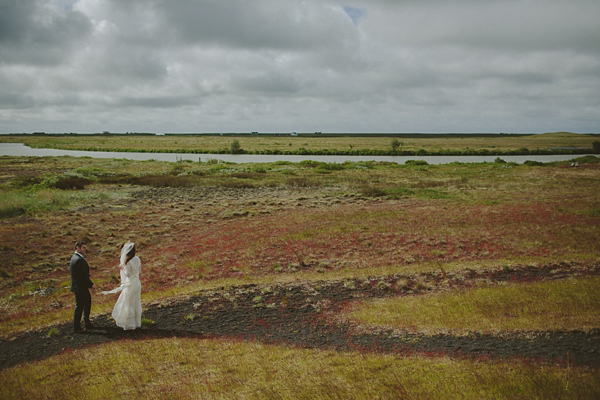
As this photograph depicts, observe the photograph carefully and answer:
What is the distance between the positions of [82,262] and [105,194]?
36151 mm

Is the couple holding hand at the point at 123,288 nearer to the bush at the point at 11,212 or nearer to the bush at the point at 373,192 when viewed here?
the bush at the point at 11,212

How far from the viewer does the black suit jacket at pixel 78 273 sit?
36.8 ft

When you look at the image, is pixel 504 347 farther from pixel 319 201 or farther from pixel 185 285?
pixel 319 201

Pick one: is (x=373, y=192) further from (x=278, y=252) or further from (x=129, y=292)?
(x=129, y=292)

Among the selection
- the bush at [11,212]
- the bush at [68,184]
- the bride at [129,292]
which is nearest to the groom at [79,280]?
the bride at [129,292]

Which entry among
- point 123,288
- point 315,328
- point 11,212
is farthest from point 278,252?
point 11,212

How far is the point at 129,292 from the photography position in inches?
455

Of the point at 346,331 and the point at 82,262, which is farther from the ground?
the point at 82,262

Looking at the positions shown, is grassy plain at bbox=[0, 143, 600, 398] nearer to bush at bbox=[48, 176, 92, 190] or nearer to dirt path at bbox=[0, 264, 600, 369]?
bush at bbox=[48, 176, 92, 190]

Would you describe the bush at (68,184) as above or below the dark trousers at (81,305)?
above

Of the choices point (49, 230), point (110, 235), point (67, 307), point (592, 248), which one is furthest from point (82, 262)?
point (592, 248)

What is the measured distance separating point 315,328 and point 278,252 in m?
9.98

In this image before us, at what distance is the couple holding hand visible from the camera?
11281mm

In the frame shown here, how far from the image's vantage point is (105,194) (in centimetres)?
4359
